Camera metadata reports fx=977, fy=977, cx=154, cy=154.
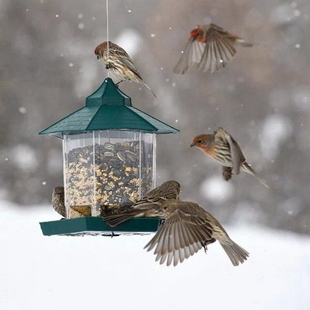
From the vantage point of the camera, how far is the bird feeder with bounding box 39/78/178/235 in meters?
6.91

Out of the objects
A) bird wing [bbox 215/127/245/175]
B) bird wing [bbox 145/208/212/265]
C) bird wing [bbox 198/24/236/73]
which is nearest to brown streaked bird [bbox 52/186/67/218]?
bird wing [bbox 145/208/212/265]

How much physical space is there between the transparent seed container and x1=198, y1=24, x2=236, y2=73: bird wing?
43.0 inches

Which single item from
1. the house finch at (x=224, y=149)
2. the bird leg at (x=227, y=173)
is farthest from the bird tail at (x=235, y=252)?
the house finch at (x=224, y=149)

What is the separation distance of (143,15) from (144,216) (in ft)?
28.5

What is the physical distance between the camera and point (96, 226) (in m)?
6.63

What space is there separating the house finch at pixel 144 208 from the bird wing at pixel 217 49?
1033 millimetres

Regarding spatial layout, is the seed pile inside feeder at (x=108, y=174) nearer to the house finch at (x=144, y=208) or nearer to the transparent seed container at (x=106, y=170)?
the transparent seed container at (x=106, y=170)

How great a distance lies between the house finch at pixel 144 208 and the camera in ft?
21.8

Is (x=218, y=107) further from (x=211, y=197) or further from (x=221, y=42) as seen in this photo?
(x=221, y=42)

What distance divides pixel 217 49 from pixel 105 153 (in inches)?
50.6

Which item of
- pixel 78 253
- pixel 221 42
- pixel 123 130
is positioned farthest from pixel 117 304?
pixel 221 42

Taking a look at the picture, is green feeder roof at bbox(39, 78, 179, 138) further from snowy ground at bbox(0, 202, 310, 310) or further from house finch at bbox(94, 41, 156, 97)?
snowy ground at bbox(0, 202, 310, 310)

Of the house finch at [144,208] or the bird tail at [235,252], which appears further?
the bird tail at [235,252]

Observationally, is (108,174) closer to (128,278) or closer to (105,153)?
(105,153)
